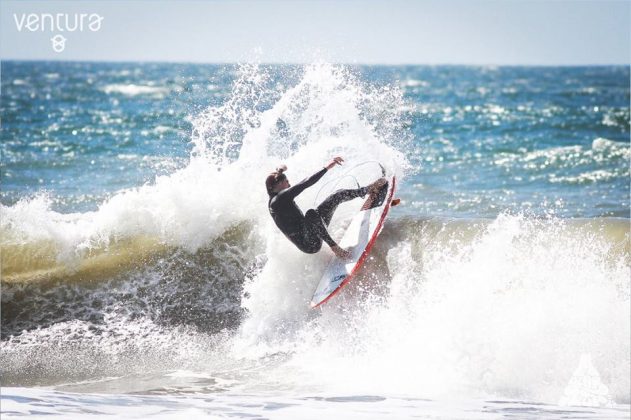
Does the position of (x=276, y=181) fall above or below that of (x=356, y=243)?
above

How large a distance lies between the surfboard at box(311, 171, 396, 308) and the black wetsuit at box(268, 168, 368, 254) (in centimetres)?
32

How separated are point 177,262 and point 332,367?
2940 mm

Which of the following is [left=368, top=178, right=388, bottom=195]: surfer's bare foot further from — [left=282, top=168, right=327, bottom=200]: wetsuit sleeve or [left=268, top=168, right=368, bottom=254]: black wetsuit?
[left=282, top=168, right=327, bottom=200]: wetsuit sleeve

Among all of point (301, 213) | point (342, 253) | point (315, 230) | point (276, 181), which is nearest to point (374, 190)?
point (342, 253)

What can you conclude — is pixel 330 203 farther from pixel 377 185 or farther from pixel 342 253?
pixel 377 185

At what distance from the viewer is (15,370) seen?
733 cm

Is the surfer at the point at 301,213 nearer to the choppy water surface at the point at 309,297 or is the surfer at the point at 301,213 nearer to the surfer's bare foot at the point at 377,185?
the surfer's bare foot at the point at 377,185

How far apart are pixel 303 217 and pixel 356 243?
80 cm

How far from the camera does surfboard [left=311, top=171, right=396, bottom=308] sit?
7.79 metres

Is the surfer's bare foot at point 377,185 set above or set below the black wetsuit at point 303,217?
above

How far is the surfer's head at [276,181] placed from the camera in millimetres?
7625

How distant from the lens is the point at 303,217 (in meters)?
7.80

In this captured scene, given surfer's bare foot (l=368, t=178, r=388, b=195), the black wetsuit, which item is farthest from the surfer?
surfer's bare foot (l=368, t=178, r=388, b=195)

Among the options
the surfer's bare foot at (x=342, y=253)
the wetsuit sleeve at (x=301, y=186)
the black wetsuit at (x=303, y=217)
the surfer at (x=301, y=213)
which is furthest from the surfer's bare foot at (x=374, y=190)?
the wetsuit sleeve at (x=301, y=186)
